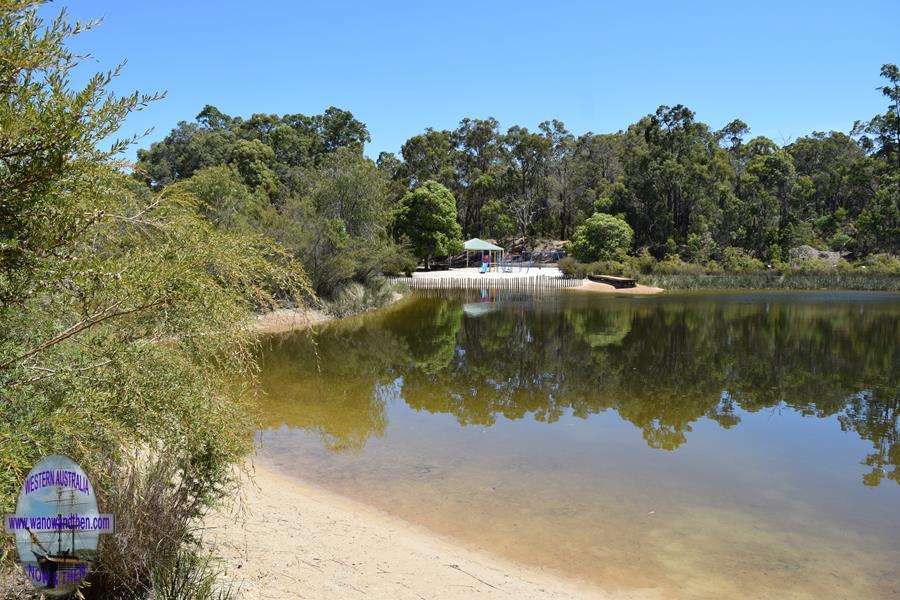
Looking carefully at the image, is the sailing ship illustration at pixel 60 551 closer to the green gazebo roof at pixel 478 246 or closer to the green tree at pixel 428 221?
the green tree at pixel 428 221

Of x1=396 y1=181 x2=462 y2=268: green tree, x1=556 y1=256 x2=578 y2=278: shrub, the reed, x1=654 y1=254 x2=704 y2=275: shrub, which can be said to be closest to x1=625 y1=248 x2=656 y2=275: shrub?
x1=654 y1=254 x2=704 y2=275: shrub

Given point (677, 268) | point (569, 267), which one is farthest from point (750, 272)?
point (569, 267)

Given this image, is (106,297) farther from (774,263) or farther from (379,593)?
(774,263)

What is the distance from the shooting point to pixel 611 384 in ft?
48.0

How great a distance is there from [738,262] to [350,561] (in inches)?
1833

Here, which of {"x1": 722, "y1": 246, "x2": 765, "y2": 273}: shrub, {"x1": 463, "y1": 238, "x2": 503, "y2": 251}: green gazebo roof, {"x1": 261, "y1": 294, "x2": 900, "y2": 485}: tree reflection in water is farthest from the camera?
{"x1": 463, "y1": 238, "x2": 503, "y2": 251}: green gazebo roof

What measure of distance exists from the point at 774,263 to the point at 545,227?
22273 mm

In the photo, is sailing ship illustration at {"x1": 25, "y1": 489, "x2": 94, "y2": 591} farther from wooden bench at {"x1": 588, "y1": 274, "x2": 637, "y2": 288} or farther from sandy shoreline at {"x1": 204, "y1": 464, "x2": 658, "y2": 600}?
wooden bench at {"x1": 588, "y1": 274, "x2": 637, "y2": 288}

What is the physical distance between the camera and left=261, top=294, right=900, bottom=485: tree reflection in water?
1184 centimetres

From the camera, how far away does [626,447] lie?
1000cm

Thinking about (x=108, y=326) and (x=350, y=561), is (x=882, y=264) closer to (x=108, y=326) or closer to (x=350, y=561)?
(x=350, y=561)

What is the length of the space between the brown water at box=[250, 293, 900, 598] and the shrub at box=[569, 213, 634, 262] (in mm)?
25336

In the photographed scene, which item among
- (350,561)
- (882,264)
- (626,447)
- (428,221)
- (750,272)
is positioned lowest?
(626,447)

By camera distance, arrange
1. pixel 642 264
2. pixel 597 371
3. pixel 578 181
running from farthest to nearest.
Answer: pixel 578 181 → pixel 642 264 → pixel 597 371
